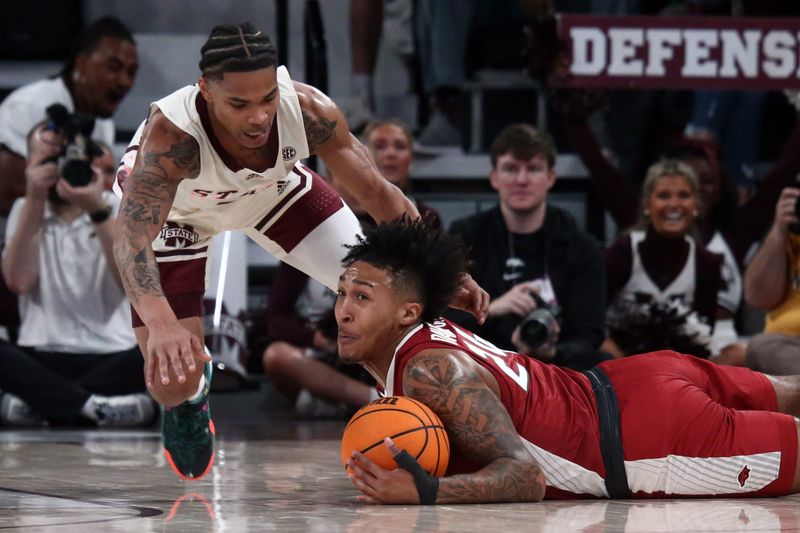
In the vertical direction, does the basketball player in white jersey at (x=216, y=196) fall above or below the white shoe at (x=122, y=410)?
above

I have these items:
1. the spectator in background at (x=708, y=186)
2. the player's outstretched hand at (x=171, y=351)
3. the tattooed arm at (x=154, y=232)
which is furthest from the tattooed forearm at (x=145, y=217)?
the spectator in background at (x=708, y=186)

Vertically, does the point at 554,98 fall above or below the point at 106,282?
above

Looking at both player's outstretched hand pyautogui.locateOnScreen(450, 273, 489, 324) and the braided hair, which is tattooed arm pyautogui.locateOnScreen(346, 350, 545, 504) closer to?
player's outstretched hand pyautogui.locateOnScreen(450, 273, 489, 324)

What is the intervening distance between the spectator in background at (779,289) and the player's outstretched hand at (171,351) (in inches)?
122

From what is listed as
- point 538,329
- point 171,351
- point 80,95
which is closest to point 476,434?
point 171,351

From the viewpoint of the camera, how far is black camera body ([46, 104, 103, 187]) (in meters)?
6.18

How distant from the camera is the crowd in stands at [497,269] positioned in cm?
592

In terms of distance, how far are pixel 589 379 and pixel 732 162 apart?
4.57 m

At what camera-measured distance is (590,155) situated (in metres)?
7.25

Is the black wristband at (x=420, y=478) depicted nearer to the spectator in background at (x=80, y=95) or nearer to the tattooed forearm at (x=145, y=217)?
the tattooed forearm at (x=145, y=217)

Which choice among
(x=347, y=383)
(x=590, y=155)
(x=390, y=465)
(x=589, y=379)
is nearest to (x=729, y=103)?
(x=590, y=155)

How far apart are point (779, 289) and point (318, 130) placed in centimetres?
263

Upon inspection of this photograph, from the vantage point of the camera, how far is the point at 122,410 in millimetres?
6312

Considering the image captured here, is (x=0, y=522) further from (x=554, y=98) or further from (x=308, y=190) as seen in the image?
(x=554, y=98)
